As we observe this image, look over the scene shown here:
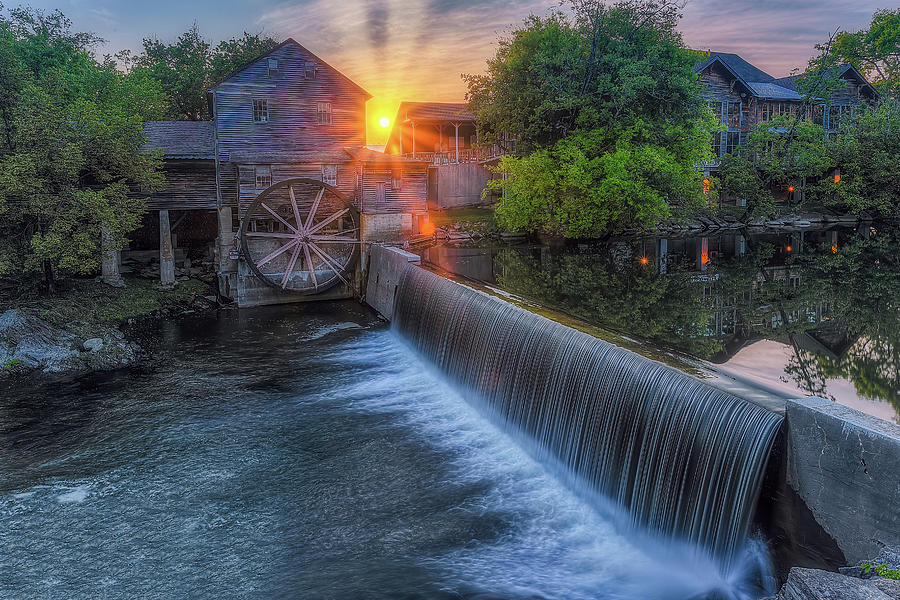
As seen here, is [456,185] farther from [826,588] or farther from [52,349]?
[826,588]

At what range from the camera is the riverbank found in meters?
14.5

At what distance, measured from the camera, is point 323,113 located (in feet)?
80.2

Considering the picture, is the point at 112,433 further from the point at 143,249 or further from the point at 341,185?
the point at 143,249

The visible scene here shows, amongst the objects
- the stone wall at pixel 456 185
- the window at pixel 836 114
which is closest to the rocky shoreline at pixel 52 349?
the stone wall at pixel 456 185

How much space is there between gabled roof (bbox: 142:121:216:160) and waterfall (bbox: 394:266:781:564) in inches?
591

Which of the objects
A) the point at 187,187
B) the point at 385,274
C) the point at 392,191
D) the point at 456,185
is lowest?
the point at 385,274

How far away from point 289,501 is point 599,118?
2360 cm

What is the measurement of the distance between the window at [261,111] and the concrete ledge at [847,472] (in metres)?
21.7

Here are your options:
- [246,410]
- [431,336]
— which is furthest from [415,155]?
[246,410]

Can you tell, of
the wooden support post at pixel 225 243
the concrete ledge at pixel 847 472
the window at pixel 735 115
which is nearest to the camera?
the concrete ledge at pixel 847 472

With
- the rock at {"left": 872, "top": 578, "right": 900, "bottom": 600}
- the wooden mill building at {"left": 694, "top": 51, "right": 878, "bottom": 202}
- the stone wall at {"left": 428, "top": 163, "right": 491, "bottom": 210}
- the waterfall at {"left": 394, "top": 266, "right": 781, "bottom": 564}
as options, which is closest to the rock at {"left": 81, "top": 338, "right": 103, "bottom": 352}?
the waterfall at {"left": 394, "top": 266, "right": 781, "bottom": 564}

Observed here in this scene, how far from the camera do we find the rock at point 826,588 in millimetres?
3879

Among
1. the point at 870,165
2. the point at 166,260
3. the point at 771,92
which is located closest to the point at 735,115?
the point at 771,92

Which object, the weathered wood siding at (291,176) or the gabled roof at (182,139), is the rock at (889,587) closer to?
the weathered wood siding at (291,176)
